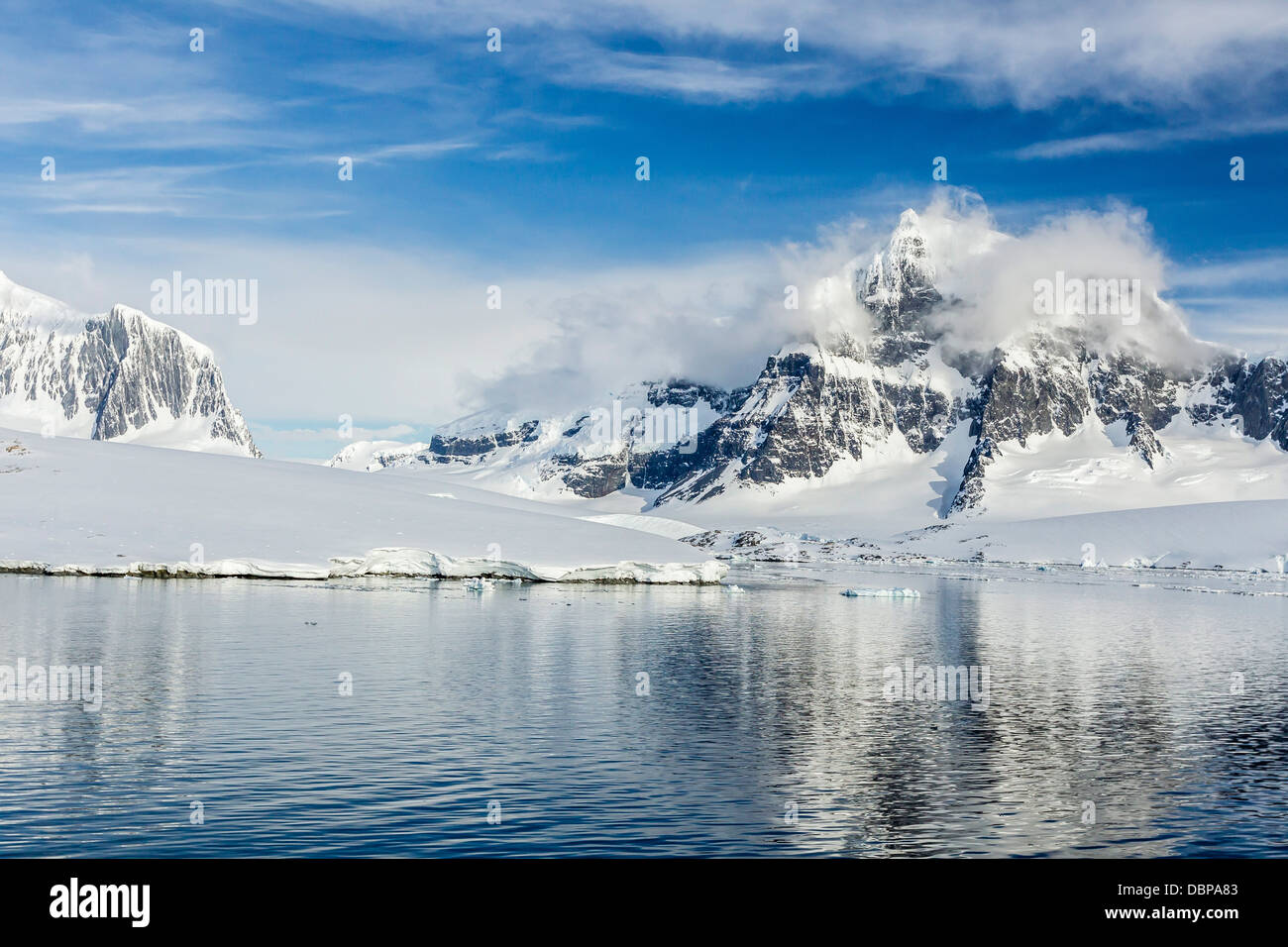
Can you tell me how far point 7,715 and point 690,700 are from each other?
789 inches

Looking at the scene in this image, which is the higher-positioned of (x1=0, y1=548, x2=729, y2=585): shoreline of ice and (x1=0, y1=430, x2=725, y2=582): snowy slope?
(x1=0, y1=430, x2=725, y2=582): snowy slope

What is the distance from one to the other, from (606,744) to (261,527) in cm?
6916

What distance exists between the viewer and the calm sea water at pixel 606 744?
2052 centimetres

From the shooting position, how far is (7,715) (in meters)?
29.3

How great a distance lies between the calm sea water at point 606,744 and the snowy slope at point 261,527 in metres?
23.7

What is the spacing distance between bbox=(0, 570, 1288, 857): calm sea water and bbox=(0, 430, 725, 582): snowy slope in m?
23.7

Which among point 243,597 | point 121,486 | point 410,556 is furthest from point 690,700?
point 121,486

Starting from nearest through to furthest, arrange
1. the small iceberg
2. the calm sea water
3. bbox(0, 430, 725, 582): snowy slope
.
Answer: the calm sea water → bbox(0, 430, 725, 582): snowy slope → the small iceberg

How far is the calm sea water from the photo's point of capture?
20.5 m

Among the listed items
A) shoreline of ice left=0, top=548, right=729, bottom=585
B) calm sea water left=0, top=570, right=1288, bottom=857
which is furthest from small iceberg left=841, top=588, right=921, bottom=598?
calm sea water left=0, top=570, right=1288, bottom=857

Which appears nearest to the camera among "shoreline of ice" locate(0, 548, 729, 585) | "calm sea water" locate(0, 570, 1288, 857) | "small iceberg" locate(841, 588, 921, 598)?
"calm sea water" locate(0, 570, 1288, 857)
